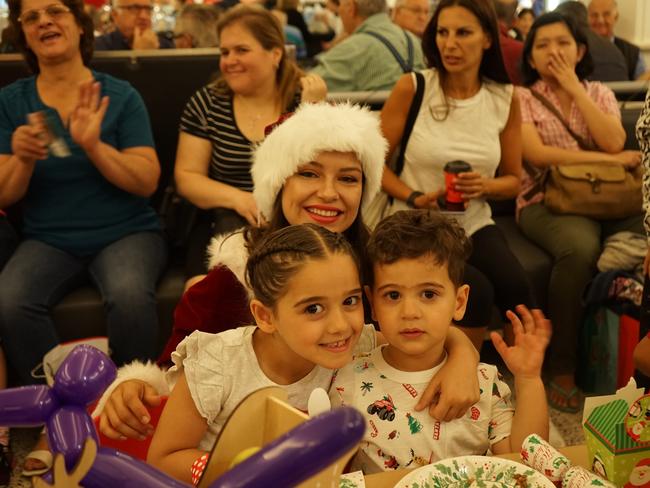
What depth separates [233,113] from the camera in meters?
2.65

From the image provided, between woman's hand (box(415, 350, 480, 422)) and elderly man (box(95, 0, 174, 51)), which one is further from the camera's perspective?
elderly man (box(95, 0, 174, 51))

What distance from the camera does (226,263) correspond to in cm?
165

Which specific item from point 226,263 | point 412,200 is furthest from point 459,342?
point 412,200

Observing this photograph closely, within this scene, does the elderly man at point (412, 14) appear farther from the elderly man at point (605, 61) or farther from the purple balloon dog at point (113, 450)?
the purple balloon dog at point (113, 450)

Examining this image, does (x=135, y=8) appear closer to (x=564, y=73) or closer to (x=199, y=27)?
(x=199, y=27)

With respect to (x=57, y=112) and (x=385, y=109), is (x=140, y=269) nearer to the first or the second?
(x=57, y=112)

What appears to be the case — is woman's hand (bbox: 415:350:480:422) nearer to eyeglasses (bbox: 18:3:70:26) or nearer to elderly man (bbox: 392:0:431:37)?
eyeglasses (bbox: 18:3:70:26)

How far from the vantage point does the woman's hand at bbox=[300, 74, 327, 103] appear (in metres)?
2.65

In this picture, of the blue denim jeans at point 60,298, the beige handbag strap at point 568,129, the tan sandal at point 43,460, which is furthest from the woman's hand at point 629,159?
the tan sandal at point 43,460

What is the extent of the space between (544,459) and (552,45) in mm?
2257

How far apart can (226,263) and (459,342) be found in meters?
0.52

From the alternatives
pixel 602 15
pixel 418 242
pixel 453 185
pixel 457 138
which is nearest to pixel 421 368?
pixel 418 242

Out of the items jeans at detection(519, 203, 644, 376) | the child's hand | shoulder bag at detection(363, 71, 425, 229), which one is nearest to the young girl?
the child's hand

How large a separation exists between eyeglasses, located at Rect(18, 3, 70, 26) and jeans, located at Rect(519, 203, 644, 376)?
1796mm
